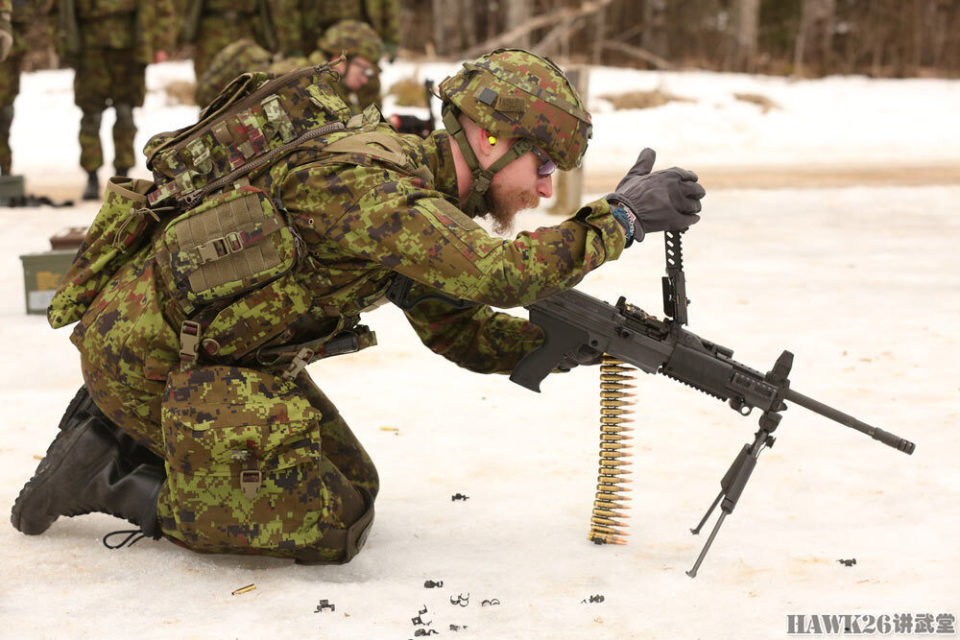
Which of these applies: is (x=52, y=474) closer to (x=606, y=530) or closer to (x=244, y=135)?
(x=244, y=135)

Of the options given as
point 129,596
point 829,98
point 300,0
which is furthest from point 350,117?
point 829,98

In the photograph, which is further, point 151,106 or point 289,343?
point 151,106

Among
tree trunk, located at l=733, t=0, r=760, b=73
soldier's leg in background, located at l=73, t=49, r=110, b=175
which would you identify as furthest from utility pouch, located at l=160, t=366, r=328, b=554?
tree trunk, located at l=733, t=0, r=760, b=73

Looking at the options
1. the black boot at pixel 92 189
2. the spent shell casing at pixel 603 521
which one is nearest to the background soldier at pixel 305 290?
the spent shell casing at pixel 603 521

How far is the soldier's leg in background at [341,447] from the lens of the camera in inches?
150

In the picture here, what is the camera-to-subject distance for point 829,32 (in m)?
22.3

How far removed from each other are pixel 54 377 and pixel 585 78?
5260mm

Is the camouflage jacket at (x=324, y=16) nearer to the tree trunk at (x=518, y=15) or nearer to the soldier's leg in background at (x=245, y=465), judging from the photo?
the soldier's leg in background at (x=245, y=465)

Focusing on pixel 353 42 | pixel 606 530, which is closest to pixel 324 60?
pixel 353 42

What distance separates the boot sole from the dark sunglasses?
1500mm

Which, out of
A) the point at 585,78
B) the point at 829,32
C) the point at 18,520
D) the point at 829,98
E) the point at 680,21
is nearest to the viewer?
the point at 18,520

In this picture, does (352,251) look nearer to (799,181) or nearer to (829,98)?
(799,181)

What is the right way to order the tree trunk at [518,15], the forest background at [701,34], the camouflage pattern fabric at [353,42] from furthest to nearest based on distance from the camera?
the forest background at [701,34], the tree trunk at [518,15], the camouflage pattern fabric at [353,42]

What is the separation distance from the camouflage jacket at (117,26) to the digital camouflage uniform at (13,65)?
23 cm
